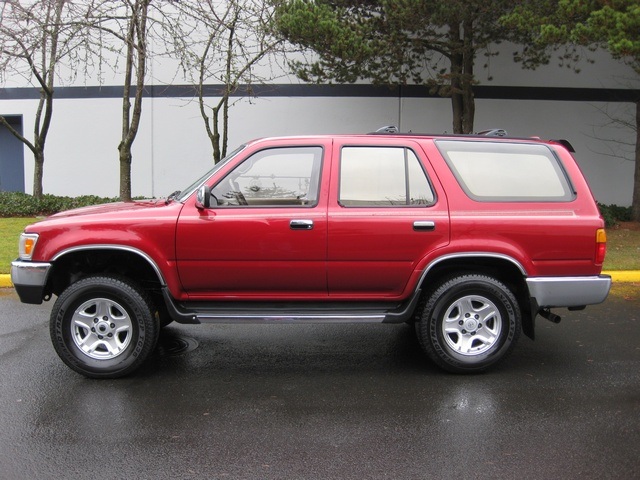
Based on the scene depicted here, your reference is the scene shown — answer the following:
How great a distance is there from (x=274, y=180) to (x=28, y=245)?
1998mm

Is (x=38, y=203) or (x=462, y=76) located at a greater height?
(x=462, y=76)

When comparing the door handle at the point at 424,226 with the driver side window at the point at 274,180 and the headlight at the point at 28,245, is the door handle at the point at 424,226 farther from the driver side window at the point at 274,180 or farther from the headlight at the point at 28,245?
the headlight at the point at 28,245

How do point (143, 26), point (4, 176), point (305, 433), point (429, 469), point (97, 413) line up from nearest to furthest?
point (429, 469), point (305, 433), point (97, 413), point (143, 26), point (4, 176)

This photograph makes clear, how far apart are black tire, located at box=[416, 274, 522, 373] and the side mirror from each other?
1914 millimetres

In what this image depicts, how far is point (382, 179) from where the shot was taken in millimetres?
4836

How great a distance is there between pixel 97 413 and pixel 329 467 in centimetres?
173

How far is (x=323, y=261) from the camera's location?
184 inches

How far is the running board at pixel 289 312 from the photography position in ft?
15.2

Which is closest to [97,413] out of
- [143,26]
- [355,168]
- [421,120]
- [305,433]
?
[305,433]

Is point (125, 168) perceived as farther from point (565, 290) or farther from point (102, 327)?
point (565, 290)

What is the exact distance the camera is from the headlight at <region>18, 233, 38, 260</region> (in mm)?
4637

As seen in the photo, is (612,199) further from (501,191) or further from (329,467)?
(329,467)

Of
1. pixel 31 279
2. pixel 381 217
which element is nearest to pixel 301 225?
pixel 381 217

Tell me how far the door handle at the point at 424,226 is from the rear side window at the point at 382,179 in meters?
0.18
